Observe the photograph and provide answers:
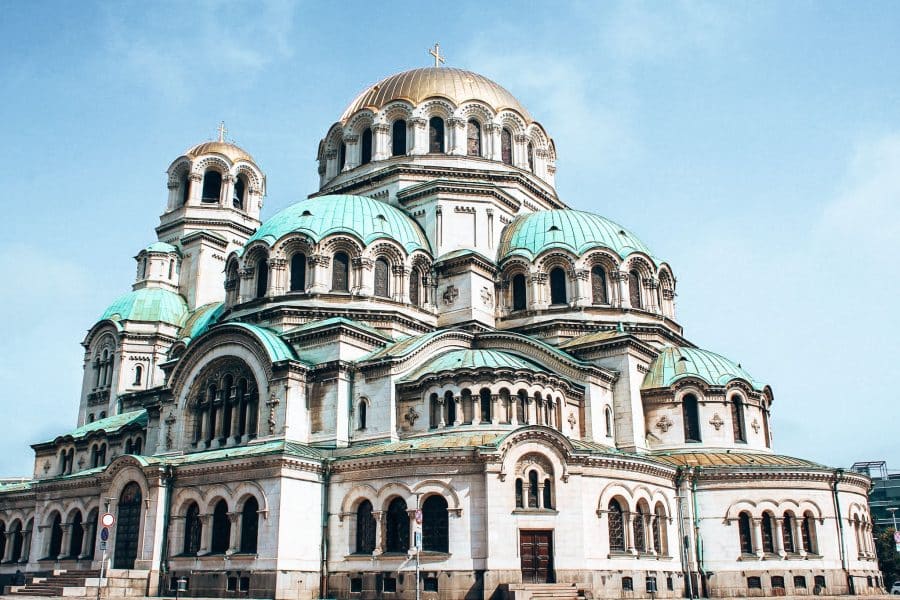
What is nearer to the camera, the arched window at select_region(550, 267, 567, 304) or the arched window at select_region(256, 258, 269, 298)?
the arched window at select_region(256, 258, 269, 298)

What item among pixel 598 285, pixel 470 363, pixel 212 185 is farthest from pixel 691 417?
pixel 212 185

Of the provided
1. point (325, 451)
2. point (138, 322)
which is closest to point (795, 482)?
point (325, 451)

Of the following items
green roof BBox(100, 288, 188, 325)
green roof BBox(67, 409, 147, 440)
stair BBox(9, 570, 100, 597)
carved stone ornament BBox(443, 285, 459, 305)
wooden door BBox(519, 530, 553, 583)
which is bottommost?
stair BBox(9, 570, 100, 597)

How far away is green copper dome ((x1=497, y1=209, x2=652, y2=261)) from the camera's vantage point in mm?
41531

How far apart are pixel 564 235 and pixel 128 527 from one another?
74.5 ft

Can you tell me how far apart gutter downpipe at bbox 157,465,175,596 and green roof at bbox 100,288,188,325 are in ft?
65.2

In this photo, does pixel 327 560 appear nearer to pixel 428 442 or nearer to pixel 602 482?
pixel 428 442

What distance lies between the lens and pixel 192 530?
32.2 meters

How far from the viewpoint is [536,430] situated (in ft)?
98.3

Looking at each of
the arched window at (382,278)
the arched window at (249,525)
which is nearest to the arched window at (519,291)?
the arched window at (382,278)

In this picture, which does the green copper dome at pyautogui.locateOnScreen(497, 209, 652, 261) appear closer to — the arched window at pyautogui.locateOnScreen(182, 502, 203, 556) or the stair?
the arched window at pyautogui.locateOnScreen(182, 502, 203, 556)

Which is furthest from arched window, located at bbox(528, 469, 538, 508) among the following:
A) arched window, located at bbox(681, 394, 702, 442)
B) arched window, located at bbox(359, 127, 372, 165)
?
arched window, located at bbox(359, 127, 372, 165)

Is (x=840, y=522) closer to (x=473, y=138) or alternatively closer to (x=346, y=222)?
(x=346, y=222)

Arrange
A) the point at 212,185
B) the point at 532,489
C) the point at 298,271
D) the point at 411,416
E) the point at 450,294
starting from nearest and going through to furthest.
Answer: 1. the point at 532,489
2. the point at 411,416
3. the point at 298,271
4. the point at 450,294
5. the point at 212,185
